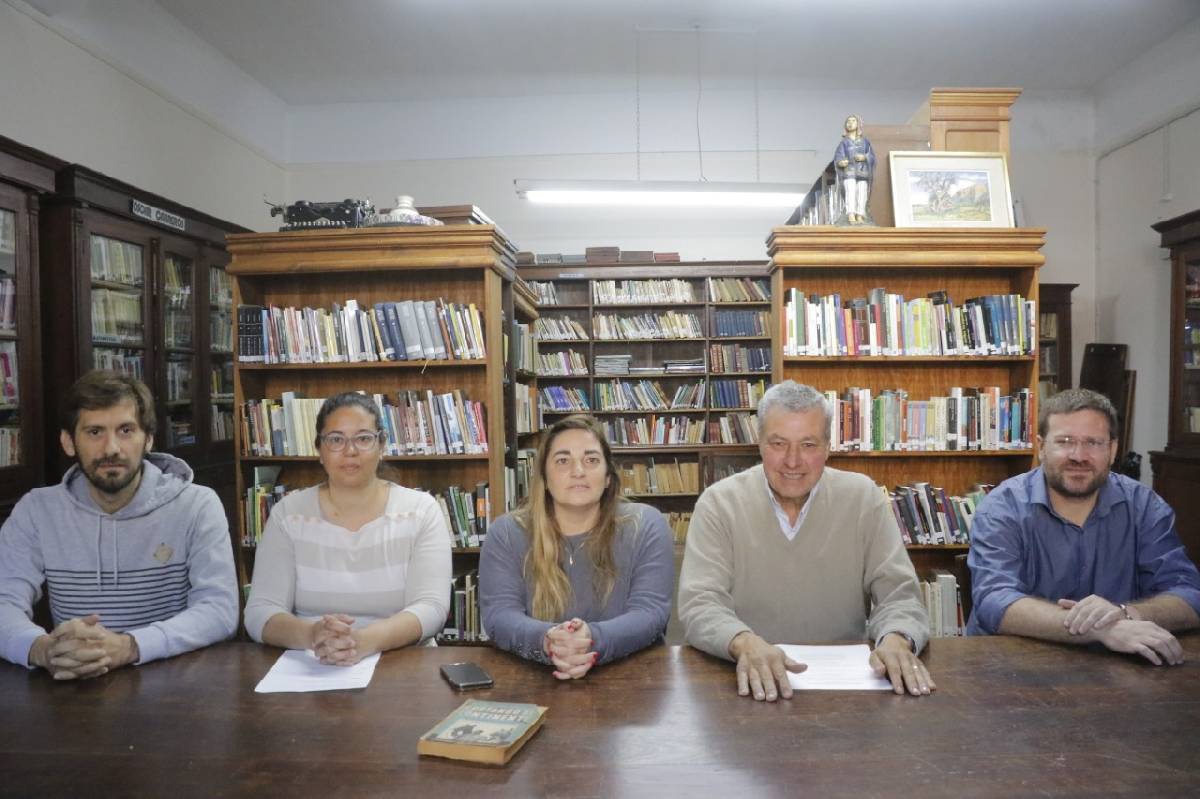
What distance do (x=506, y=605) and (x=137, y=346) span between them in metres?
3.63

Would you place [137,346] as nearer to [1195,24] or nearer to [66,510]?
[66,510]

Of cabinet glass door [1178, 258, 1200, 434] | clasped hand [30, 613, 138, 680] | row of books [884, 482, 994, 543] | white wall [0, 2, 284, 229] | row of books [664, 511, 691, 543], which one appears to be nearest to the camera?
clasped hand [30, 613, 138, 680]

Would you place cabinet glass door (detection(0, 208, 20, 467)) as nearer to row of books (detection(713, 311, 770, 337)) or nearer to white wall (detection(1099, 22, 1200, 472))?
row of books (detection(713, 311, 770, 337))

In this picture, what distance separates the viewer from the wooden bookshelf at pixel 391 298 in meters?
3.21

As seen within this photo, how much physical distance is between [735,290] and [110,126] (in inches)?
181

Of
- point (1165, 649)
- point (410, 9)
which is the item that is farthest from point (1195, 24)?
point (1165, 649)

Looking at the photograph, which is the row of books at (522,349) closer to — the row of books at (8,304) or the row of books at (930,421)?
the row of books at (930,421)

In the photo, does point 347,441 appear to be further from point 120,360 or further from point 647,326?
point 647,326

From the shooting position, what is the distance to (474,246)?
3215 mm

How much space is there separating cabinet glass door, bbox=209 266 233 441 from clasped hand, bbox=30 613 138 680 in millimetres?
3739

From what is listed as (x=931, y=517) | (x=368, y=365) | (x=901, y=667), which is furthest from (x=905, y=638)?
(x=368, y=365)

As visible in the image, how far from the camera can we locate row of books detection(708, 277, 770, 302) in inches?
255

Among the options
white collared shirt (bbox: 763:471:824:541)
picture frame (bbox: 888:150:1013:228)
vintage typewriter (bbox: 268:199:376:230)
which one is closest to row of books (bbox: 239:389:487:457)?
vintage typewriter (bbox: 268:199:376:230)

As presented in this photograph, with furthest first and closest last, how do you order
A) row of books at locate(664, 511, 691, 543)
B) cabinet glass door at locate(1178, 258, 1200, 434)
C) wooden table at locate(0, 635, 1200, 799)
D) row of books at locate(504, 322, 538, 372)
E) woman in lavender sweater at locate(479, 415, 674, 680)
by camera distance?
1. row of books at locate(664, 511, 691, 543)
2. cabinet glass door at locate(1178, 258, 1200, 434)
3. row of books at locate(504, 322, 538, 372)
4. woman in lavender sweater at locate(479, 415, 674, 680)
5. wooden table at locate(0, 635, 1200, 799)
